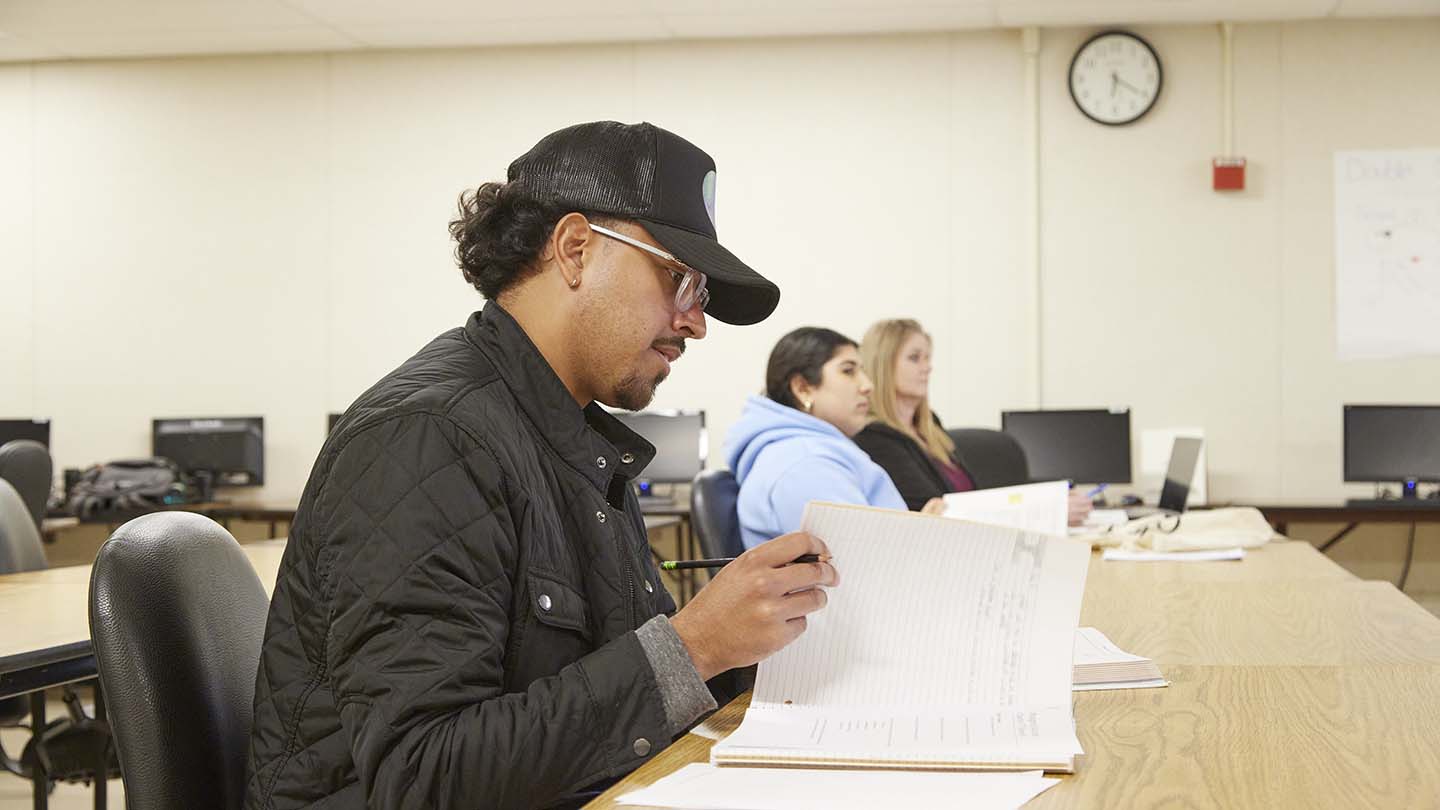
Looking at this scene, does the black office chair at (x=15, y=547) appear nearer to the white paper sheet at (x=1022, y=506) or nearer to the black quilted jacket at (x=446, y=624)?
the black quilted jacket at (x=446, y=624)

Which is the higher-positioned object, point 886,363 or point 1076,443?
point 886,363

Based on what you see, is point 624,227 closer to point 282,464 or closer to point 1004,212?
point 1004,212

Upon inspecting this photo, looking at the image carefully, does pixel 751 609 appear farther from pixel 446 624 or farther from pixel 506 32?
pixel 506 32

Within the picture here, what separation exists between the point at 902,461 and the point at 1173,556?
103 cm

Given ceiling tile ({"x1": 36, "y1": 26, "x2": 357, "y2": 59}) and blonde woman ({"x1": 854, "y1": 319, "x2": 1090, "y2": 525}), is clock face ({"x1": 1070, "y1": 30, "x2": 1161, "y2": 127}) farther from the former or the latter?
ceiling tile ({"x1": 36, "y1": 26, "x2": 357, "y2": 59})

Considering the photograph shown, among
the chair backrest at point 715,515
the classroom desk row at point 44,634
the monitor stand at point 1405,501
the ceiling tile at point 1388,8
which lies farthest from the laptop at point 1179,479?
the classroom desk row at point 44,634

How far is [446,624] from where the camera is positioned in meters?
0.99

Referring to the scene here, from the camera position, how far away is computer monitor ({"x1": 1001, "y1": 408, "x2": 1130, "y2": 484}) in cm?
518

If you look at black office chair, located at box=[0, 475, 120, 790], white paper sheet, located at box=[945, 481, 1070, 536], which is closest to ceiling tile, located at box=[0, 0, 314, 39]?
black office chair, located at box=[0, 475, 120, 790]

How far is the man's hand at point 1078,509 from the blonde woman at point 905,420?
445 millimetres

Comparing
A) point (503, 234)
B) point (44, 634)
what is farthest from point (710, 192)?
point (44, 634)

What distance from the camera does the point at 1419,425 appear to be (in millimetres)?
4988

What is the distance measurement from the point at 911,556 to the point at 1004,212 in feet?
15.0

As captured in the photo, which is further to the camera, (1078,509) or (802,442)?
(1078,509)
